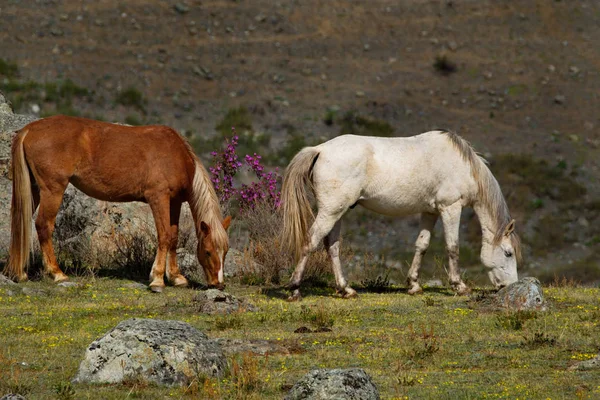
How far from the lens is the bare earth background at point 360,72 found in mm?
33844

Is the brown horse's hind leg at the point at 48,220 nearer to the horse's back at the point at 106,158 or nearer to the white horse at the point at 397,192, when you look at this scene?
the horse's back at the point at 106,158

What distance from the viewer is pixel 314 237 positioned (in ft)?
42.5

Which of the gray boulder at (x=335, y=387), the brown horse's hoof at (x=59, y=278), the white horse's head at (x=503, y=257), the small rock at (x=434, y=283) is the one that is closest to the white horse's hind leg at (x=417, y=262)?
the white horse's head at (x=503, y=257)

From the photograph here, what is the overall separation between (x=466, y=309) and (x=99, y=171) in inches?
195

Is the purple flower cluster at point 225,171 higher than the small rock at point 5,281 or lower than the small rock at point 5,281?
higher

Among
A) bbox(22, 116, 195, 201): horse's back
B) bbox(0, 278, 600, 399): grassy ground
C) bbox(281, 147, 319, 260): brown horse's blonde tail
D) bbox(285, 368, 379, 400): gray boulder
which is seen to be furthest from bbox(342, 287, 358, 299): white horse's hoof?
bbox(285, 368, 379, 400): gray boulder

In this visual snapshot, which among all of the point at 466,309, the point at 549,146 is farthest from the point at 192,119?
the point at 466,309

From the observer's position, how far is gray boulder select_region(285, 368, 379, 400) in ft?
24.8

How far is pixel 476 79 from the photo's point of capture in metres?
41.6

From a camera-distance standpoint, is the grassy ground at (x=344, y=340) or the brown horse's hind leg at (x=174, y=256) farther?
the brown horse's hind leg at (x=174, y=256)

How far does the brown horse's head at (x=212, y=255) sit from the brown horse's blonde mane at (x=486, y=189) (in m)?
3.29

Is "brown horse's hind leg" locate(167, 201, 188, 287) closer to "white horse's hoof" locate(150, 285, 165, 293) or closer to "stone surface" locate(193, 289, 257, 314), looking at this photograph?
"white horse's hoof" locate(150, 285, 165, 293)

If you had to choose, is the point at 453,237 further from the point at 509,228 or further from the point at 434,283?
the point at 434,283

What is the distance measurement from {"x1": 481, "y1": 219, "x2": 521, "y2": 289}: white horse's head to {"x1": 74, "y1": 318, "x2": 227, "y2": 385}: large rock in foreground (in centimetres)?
620
